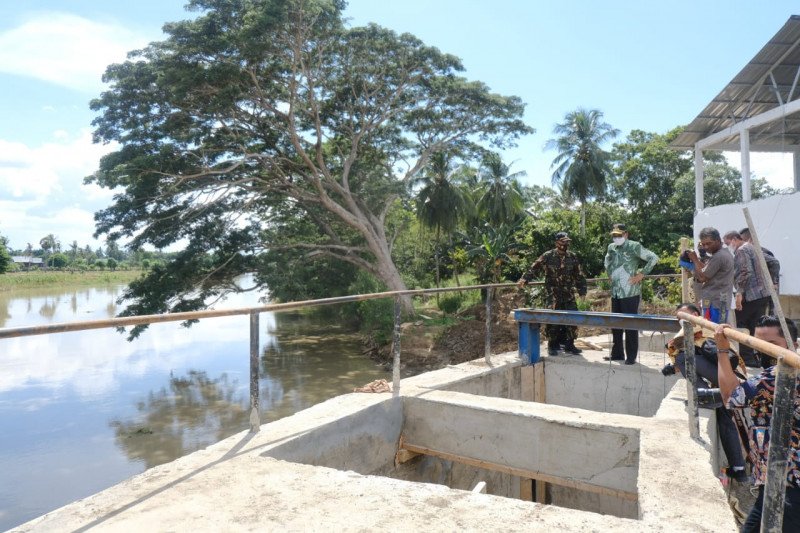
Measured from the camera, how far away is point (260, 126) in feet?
55.2

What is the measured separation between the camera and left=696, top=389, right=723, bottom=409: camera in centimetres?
347

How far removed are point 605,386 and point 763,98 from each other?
857 centimetres

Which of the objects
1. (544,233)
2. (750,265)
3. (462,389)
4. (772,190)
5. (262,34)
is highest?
(262,34)

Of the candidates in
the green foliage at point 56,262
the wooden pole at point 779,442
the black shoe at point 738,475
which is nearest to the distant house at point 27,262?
the green foliage at point 56,262

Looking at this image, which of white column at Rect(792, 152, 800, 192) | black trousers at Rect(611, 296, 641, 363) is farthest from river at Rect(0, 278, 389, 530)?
white column at Rect(792, 152, 800, 192)

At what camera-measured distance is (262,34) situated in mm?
13555

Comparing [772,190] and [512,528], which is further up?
[772,190]

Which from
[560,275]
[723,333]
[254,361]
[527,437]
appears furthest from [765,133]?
[254,361]

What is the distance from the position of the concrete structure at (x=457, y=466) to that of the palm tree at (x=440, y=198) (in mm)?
17152

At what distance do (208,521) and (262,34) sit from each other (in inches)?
536

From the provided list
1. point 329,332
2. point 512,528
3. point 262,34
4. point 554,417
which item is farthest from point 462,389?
point 329,332

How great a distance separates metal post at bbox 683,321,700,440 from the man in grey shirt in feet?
6.65

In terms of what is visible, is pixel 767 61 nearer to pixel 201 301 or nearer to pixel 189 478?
pixel 189 478

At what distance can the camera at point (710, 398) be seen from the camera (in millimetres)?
3469
